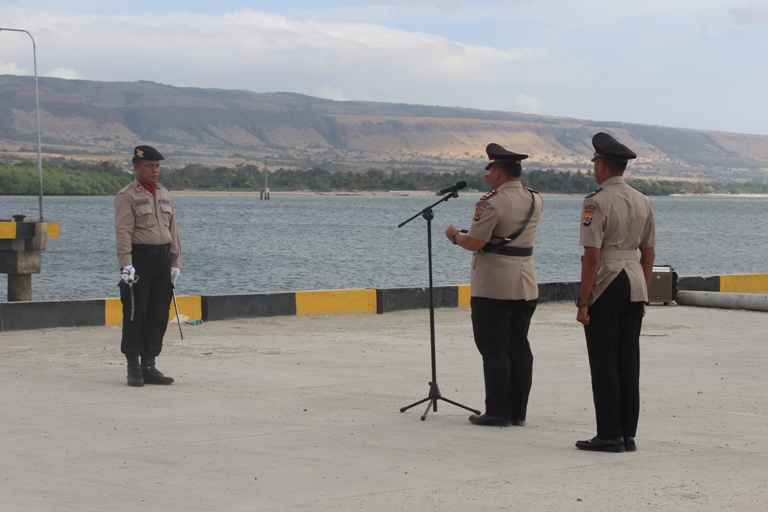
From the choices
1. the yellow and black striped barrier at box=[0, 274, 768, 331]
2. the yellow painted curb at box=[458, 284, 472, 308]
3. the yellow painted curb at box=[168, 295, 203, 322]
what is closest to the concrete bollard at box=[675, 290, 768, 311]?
the yellow and black striped barrier at box=[0, 274, 768, 331]

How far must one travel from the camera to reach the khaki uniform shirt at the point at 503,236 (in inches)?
298

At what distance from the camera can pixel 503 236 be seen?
763cm

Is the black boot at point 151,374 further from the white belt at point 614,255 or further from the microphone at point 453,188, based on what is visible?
the white belt at point 614,255

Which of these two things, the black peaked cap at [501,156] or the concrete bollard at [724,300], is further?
the concrete bollard at [724,300]

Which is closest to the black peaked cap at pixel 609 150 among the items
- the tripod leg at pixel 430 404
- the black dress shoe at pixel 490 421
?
the black dress shoe at pixel 490 421

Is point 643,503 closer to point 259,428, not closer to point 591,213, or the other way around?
point 591,213

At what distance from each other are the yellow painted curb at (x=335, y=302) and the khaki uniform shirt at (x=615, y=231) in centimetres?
868

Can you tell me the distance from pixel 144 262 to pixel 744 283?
12.3m

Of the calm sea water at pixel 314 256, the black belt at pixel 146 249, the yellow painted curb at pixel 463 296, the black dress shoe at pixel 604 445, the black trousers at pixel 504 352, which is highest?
the black belt at pixel 146 249

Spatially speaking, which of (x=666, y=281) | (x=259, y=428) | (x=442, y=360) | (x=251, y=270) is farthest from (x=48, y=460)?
(x=251, y=270)

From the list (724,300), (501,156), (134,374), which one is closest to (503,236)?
(501,156)

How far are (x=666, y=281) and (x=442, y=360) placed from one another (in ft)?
21.0

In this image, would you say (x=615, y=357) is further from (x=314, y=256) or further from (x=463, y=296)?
(x=314, y=256)

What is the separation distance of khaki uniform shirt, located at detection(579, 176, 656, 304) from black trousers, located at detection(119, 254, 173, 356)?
4.18 metres
